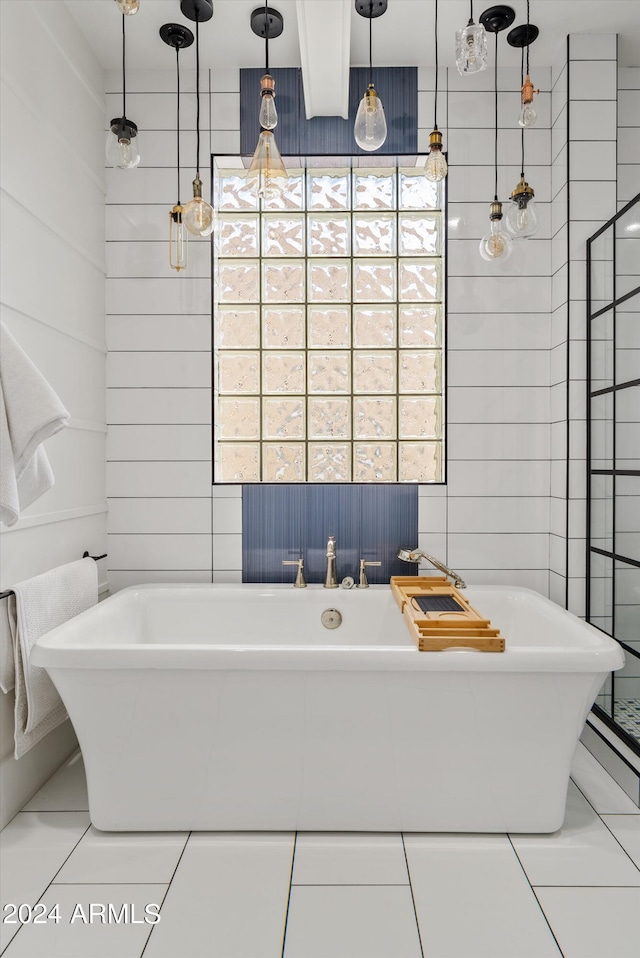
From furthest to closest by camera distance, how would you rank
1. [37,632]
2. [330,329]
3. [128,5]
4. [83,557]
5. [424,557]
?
1. [330,329]
2. [424,557]
3. [83,557]
4. [37,632]
5. [128,5]

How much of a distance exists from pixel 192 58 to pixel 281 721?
2603mm

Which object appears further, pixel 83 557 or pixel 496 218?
pixel 83 557

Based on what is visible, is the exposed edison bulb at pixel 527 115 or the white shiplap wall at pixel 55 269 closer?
the exposed edison bulb at pixel 527 115

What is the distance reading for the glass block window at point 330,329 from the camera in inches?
110

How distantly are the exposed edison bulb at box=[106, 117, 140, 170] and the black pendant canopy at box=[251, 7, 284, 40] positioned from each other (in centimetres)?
88

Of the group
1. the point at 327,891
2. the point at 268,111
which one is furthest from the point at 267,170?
the point at 327,891

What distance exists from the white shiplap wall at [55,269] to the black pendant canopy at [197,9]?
1.51 feet

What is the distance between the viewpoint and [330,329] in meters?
2.80

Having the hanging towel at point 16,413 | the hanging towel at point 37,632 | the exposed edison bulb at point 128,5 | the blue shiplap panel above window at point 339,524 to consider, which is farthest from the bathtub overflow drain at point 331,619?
the exposed edison bulb at point 128,5

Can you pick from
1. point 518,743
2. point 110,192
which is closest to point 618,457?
point 518,743

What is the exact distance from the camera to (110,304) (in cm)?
269

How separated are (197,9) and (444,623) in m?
2.30

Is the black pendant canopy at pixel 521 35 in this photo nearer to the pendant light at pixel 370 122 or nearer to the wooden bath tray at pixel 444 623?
the pendant light at pixel 370 122

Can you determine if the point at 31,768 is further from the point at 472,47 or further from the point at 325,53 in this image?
the point at 325,53
